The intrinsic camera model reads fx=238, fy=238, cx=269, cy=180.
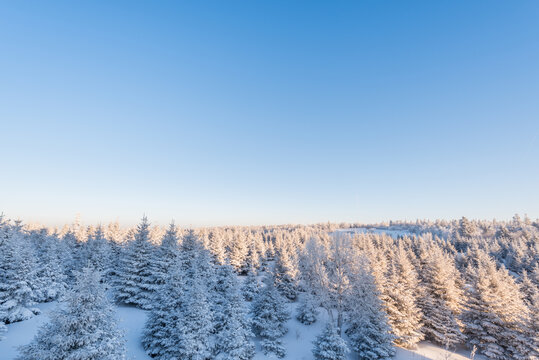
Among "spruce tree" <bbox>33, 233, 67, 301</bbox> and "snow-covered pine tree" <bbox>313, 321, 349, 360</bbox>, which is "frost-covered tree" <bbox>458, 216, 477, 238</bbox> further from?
"spruce tree" <bbox>33, 233, 67, 301</bbox>

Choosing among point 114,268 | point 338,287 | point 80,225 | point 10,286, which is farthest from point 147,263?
point 80,225

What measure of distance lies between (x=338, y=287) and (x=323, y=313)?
9.42 metres

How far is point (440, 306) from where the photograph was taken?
3030 cm

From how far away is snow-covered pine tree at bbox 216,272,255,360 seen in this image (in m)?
19.5

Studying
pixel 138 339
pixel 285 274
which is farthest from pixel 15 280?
pixel 285 274

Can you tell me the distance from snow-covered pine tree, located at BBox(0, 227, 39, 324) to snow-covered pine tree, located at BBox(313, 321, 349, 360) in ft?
91.2

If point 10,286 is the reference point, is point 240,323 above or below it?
below

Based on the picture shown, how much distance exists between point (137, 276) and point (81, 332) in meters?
17.6

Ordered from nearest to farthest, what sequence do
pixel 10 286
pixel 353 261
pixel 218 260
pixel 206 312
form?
pixel 206 312 < pixel 10 286 < pixel 353 261 < pixel 218 260

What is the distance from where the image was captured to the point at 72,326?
38.6ft

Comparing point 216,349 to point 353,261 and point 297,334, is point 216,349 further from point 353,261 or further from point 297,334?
point 353,261

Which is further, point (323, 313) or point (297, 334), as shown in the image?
point (323, 313)

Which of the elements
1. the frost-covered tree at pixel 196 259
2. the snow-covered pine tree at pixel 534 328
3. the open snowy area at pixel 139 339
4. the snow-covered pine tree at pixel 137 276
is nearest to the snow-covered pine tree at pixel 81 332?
the open snowy area at pixel 139 339

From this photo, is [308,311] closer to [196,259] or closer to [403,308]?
[403,308]
